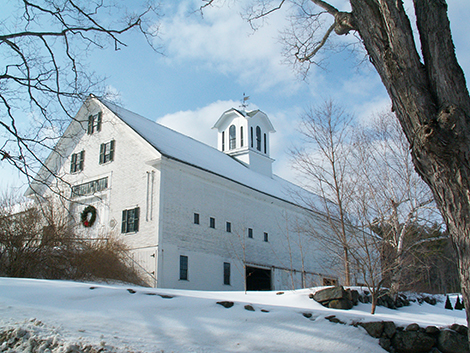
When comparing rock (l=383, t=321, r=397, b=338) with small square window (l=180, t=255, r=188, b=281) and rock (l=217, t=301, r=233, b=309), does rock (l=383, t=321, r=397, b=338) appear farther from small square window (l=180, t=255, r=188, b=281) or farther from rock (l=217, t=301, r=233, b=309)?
small square window (l=180, t=255, r=188, b=281)

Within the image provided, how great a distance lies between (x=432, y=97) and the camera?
5.15 metres

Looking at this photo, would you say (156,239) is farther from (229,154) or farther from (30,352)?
(229,154)

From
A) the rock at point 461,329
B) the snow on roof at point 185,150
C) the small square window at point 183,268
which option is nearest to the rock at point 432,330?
the rock at point 461,329

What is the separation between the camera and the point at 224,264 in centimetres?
2216

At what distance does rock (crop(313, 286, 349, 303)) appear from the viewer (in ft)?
38.1

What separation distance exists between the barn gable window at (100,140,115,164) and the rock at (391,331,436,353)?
58.9ft

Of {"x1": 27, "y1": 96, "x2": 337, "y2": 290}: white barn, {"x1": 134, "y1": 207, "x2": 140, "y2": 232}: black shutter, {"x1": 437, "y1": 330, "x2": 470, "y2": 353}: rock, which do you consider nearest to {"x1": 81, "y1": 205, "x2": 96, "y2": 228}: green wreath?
{"x1": 27, "y1": 96, "x2": 337, "y2": 290}: white barn

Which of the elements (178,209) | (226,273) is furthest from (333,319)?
(226,273)

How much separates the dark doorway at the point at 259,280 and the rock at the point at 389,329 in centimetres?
1574

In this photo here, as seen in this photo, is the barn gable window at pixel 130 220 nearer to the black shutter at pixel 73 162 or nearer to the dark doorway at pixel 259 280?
the black shutter at pixel 73 162

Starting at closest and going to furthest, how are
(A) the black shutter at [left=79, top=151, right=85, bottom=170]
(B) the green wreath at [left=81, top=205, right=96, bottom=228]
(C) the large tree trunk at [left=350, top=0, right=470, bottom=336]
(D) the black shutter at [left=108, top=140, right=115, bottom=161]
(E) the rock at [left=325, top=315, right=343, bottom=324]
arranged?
(C) the large tree trunk at [left=350, top=0, right=470, bottom=336]
(E) the rock at [left=325, top=315, right=343, bottom=324]
(B) the green wreath at [left=81, top=205, right=96, bottom=228]
(D) the black shutter at [left=108, top=140, right=115, bottom=161]
(A) the black shutter at [left=79, top=151, right=85, bottom=170]

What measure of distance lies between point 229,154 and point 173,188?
1545 centimetres

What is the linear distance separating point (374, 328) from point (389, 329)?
343 millimetres

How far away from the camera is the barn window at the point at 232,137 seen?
3628cm
